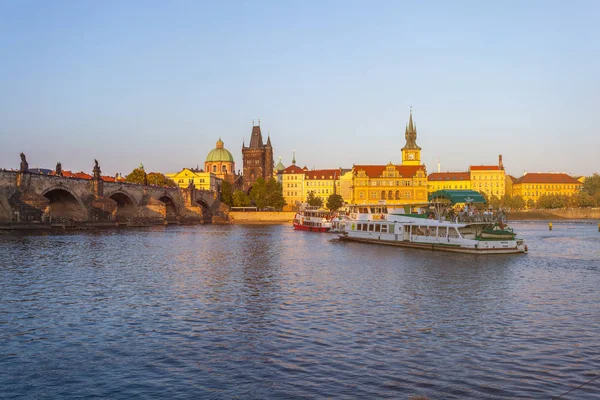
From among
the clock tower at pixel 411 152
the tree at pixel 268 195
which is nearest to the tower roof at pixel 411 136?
the clock tower at pixel 411 152

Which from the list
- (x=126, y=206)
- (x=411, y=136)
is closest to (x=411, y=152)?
(x=411, y=136)

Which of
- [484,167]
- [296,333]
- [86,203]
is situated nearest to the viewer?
[296,333]

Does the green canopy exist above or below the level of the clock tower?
below

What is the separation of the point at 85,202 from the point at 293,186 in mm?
101536

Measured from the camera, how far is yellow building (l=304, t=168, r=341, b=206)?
176375 millimetres

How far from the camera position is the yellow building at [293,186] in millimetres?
181125

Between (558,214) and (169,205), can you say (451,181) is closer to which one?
(558,214)

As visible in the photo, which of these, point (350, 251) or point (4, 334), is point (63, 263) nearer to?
point (4, 334)

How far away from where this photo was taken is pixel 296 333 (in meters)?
17.7

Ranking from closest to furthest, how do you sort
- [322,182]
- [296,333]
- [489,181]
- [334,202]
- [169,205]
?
[296,333], [169,205], [334,202], [322,182], [489,181]

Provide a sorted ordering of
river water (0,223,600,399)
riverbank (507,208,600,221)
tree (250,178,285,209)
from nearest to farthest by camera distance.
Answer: river water (0,223,600,399) → tree (250,178,285,209) → riverbank (507,208,600,221)

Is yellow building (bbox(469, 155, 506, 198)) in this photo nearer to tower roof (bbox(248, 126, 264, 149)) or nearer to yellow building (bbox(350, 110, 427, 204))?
yellow building (bbox(350, 110, 427, 204))

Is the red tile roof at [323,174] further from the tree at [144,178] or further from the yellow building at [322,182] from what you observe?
the tree at [144,178]

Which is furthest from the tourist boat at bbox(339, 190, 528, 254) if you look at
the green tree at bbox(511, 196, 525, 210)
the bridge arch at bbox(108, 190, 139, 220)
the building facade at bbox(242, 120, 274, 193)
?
the building facade at bbox(242, 120, 274, 193)
